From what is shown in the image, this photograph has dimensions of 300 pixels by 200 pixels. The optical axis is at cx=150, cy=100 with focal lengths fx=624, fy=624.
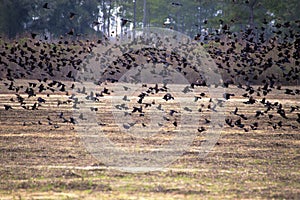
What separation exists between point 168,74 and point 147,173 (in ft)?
69.1

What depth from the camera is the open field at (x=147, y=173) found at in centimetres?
644

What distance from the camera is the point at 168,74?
2836cm

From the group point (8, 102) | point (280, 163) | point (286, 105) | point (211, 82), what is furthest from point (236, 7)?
point (280, 163)

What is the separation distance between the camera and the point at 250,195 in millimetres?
6344

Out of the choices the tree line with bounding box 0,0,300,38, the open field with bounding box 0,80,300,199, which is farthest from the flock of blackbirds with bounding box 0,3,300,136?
the tree line with bounding box 0,0,300,38

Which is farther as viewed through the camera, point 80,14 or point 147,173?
point 80,14

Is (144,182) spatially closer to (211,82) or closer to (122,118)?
(122,118)

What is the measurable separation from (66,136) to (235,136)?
2962 millimetres

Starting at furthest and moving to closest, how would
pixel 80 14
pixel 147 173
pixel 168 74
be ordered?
pixel 80 14 < pixel 168 74 < pixel 147 173

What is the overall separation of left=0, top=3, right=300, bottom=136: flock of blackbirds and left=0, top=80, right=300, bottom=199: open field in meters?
0.39

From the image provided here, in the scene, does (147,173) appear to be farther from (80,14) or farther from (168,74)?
(80,14)

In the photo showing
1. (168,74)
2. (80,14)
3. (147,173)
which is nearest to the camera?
(147,173)

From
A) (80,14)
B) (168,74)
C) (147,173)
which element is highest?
(80,14)

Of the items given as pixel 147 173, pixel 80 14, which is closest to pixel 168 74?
pixel 147 173
